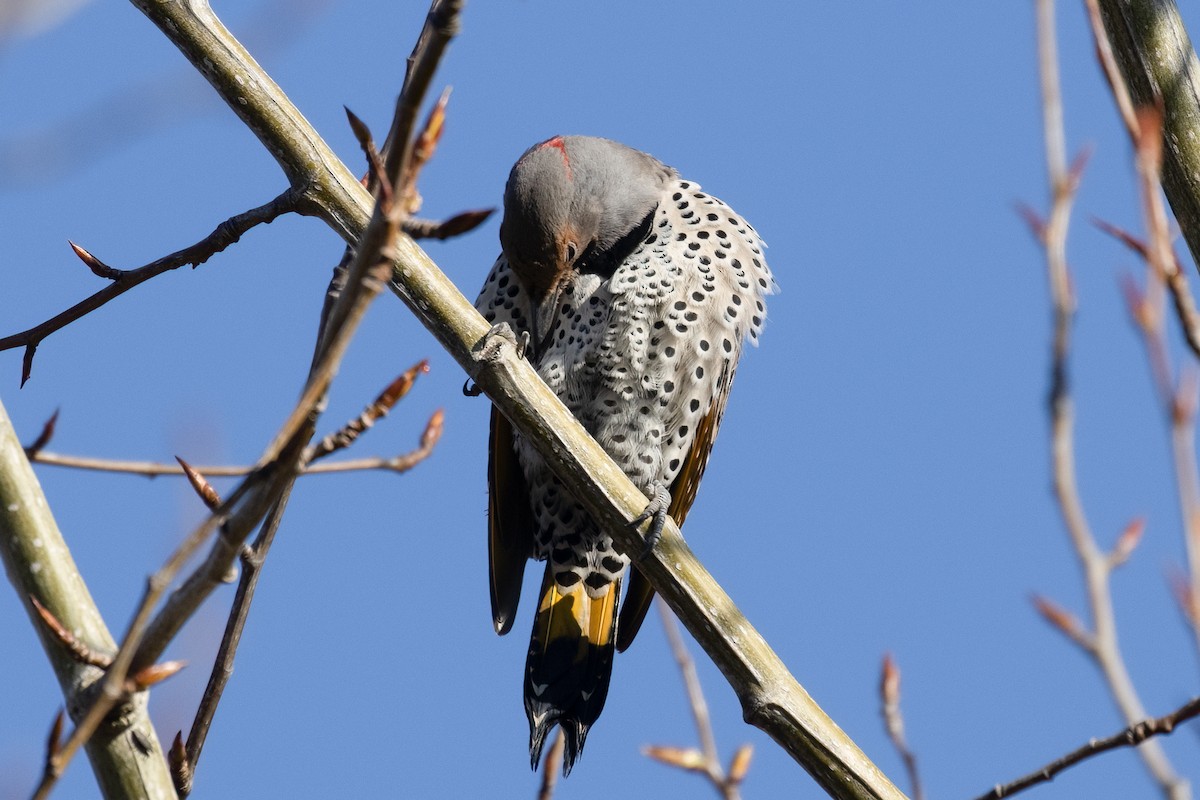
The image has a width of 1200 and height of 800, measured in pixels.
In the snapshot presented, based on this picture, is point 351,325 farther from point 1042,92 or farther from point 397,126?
point 1042,92

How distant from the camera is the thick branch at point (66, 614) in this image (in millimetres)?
1876

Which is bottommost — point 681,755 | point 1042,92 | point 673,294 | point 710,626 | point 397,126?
point 681,755

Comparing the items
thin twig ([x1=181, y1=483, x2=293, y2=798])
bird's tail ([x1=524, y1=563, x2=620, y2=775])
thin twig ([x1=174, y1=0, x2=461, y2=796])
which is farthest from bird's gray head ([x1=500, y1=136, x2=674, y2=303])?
thin twig ([x1=174, y1=0, x2=461, y2=796])

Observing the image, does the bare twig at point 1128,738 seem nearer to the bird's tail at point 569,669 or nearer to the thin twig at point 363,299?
the thin twig at point 363,299

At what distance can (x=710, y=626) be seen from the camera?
268cm

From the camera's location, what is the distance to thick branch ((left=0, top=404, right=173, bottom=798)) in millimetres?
1876

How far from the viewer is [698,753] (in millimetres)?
2320

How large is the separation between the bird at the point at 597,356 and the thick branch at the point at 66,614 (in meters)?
2.39

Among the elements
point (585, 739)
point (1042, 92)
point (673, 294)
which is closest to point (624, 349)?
point (673, 294)

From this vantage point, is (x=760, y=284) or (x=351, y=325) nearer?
(x=351, y=325)

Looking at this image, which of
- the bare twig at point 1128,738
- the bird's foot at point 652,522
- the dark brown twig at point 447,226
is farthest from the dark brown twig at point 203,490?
the bare twig at point 1128,738

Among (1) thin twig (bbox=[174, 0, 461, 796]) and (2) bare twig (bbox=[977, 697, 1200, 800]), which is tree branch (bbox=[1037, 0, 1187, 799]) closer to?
(2) bare twig (bbox=[977, 697, 1200, 800])

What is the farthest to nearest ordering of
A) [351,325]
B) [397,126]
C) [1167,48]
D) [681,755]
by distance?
[1167,48] → [681,755] → [397,126] → [351,325]

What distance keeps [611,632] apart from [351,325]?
3202 millimetres
